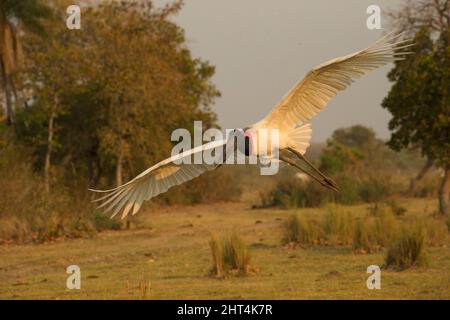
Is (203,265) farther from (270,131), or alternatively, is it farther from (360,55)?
(360,55)

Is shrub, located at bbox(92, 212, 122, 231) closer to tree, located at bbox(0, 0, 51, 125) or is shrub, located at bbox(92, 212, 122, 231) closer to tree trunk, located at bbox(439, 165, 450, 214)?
tree, located at bbox(0, 0, 51, 125)

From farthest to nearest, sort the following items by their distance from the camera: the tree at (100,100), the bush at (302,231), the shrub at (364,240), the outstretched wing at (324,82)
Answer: the tree at (100,100), the bush at (302,231), the shrub at (364,240), the outstretched wing at (324,82)

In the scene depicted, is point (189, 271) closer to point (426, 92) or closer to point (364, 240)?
point (364, 240)

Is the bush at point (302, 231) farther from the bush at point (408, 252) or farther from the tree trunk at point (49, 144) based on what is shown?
the tree trunk at point (49, 144)

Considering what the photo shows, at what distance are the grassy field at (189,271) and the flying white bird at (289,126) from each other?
47.9 inches

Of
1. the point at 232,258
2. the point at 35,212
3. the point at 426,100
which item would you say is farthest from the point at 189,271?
the point at 426,100

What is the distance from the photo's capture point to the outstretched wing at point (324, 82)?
8.20m

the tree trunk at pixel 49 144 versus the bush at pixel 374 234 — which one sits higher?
the tree trunk at pixel 49 144

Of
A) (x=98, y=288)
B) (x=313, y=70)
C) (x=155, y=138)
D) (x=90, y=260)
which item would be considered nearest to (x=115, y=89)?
(x=155, y=138)

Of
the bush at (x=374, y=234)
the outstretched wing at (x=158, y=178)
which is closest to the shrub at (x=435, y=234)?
the bush at (x=374, y=234)

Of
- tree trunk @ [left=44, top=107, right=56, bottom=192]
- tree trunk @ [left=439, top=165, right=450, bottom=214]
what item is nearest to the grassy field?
tree trunk @ [left=44, top=107, right=56, bottom=192]

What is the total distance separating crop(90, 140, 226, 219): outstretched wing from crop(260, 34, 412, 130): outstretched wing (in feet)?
2.99

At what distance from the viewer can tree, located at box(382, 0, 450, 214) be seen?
1655cm

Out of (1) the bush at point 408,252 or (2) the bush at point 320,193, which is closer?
(1) the bush at point 408,252
